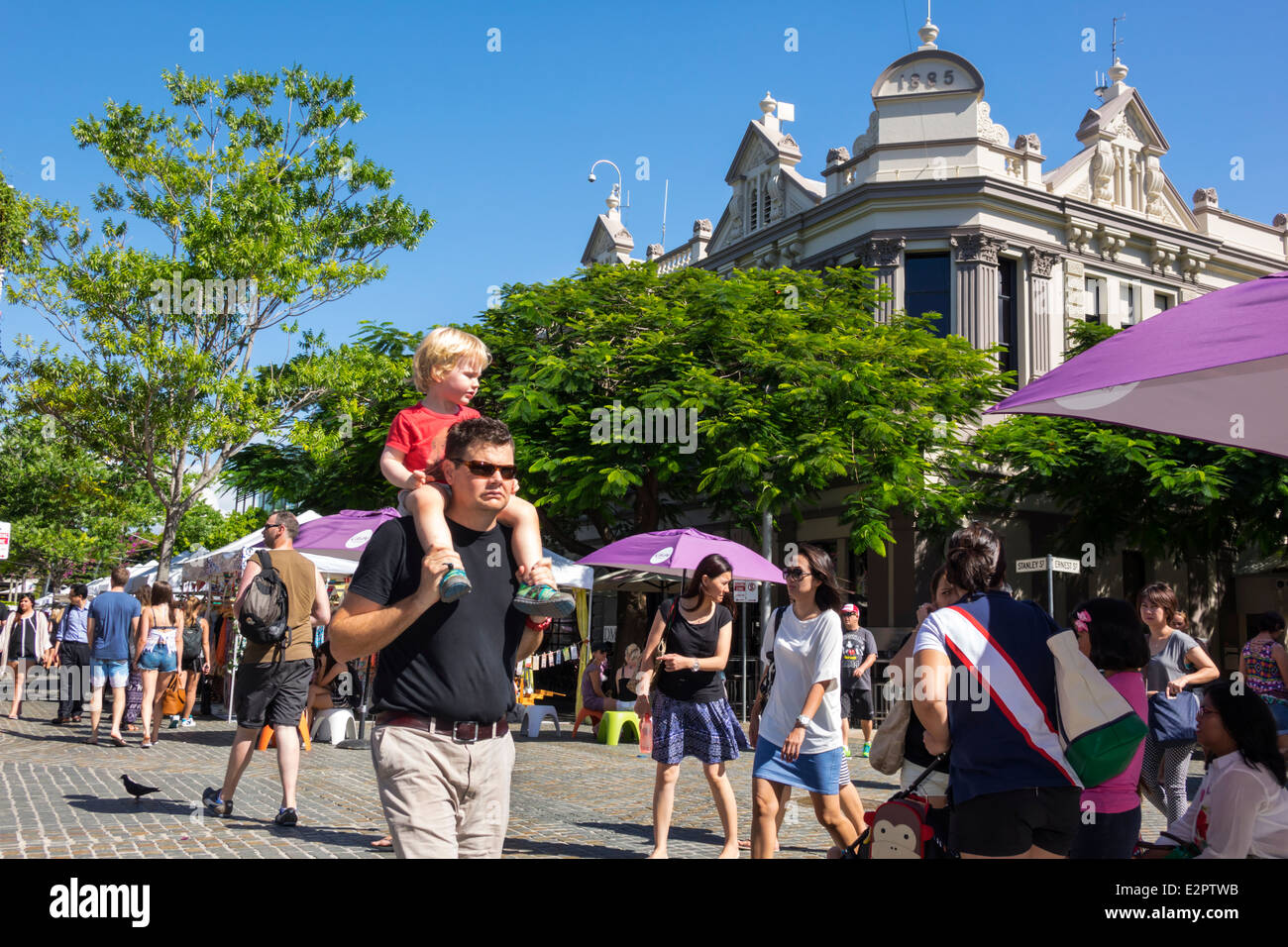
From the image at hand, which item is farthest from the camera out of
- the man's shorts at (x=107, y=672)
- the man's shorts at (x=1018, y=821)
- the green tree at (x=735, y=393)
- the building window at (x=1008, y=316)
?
the building window at (x=1008, y=316)

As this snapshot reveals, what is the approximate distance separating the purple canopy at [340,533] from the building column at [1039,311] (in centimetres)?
1903

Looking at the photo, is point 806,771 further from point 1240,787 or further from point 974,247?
point 974,247

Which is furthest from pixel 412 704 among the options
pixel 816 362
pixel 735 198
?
pixel 735 198

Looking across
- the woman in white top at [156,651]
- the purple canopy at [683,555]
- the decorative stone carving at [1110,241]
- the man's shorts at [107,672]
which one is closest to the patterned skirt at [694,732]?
the purple canopy at [683,555]

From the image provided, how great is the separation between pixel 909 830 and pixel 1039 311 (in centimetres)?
2601

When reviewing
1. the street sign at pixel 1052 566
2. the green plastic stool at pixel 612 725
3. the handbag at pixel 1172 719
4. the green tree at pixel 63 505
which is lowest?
the green plastic stool at pixel 612 725

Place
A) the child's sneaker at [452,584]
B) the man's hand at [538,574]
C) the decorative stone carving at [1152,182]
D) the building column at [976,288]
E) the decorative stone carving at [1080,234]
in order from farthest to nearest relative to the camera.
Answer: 1. the decorative stone carving at [1152,182]
2. the decorative stone carving at [1080,234]
3. the building column at [976,288]
4. the man's hand at [538,574]
5. the child's sneaker at [452,584]

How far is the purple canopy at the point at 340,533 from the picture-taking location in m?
13.6

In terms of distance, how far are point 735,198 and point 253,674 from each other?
91.6ft

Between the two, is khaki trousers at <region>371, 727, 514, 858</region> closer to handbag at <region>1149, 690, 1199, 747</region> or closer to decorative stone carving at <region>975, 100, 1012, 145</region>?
handbag at <region>1149, 690, 1199, 747</region>

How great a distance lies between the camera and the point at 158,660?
13734 millimetres


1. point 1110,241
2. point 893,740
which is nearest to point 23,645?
point 893,740

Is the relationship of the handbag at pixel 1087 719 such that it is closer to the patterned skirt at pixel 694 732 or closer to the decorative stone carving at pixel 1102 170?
the patterned skirt at pixel 694 732
